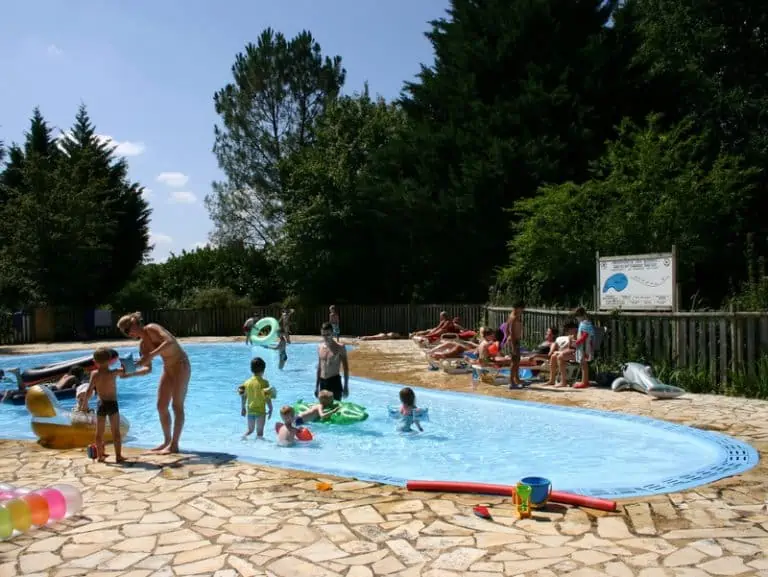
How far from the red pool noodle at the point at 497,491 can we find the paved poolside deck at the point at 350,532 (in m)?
0.10

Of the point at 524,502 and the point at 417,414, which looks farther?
the point at 417,414

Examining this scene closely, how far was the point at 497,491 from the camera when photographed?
18.8ft

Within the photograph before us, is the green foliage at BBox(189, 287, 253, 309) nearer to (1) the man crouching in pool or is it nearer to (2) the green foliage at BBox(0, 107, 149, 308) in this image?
(2) the green foliage at BBox(0, 107, 149, 308)

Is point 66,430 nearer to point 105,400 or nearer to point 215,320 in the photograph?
point 105,400

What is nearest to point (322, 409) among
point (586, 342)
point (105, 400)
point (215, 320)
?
point (105, 400)

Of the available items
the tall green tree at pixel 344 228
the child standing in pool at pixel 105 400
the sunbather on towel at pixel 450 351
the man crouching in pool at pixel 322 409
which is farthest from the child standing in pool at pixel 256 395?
the tall green tree at pixel 344 228

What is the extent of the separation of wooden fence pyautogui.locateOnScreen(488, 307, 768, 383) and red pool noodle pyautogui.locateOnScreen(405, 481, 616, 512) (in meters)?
6.44

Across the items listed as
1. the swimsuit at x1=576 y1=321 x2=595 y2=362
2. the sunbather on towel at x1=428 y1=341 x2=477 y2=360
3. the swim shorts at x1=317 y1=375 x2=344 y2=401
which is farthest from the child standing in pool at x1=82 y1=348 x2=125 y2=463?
the sunbather on towel at x1=428 y1=341 x2=477 y2=360

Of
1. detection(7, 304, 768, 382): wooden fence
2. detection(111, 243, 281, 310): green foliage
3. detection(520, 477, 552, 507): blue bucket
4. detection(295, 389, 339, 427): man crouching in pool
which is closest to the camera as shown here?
detection(520, 477, 552, 507): blue bucket

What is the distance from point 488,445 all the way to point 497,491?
3.54 m

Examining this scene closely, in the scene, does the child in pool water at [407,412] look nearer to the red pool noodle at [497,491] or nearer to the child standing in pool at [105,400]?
the red pool noodle at [497,491]

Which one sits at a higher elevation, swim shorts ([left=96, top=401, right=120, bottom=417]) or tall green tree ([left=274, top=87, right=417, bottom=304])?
tall green tree ([left=274, top=87, right=417, bottom=304])

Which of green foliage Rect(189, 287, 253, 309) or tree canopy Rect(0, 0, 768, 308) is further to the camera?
green foliage Rect(189, 287, 253, 309)

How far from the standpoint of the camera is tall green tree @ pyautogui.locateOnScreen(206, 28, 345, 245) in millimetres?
40906
